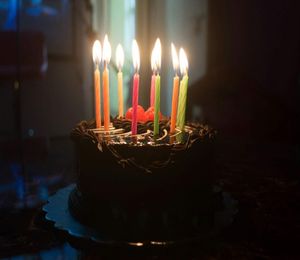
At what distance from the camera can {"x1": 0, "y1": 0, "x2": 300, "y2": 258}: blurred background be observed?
237 centimetres

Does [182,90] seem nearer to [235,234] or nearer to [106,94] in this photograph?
[106,94]

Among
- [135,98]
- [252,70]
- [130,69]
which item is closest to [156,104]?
[135,98]

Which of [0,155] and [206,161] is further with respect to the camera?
[0,155]

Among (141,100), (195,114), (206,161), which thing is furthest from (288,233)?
(141,100)

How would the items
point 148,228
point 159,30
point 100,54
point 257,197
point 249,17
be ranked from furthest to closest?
point 159,30
point 249,17
point 257,197
point 100,54
point 148,228

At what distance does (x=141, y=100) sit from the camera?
3.75 metres

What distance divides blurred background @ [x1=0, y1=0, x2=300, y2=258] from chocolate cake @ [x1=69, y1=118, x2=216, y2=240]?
36 centimetres

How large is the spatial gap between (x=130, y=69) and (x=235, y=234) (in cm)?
303

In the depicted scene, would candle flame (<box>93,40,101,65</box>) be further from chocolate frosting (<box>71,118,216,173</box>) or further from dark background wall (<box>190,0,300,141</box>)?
dark background wall (<box>190,0,300,141</box>)

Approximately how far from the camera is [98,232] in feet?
3.04

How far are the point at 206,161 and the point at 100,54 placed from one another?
0.39m

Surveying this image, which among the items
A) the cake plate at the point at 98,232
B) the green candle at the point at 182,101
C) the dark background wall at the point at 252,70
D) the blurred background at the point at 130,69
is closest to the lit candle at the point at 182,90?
the green candle at the point at 182,101

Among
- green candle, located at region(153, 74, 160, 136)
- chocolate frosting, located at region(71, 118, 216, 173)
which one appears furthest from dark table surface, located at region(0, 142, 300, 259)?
green candle, located at region(153, 74, 160, 136)

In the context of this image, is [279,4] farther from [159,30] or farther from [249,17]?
[159,30]
